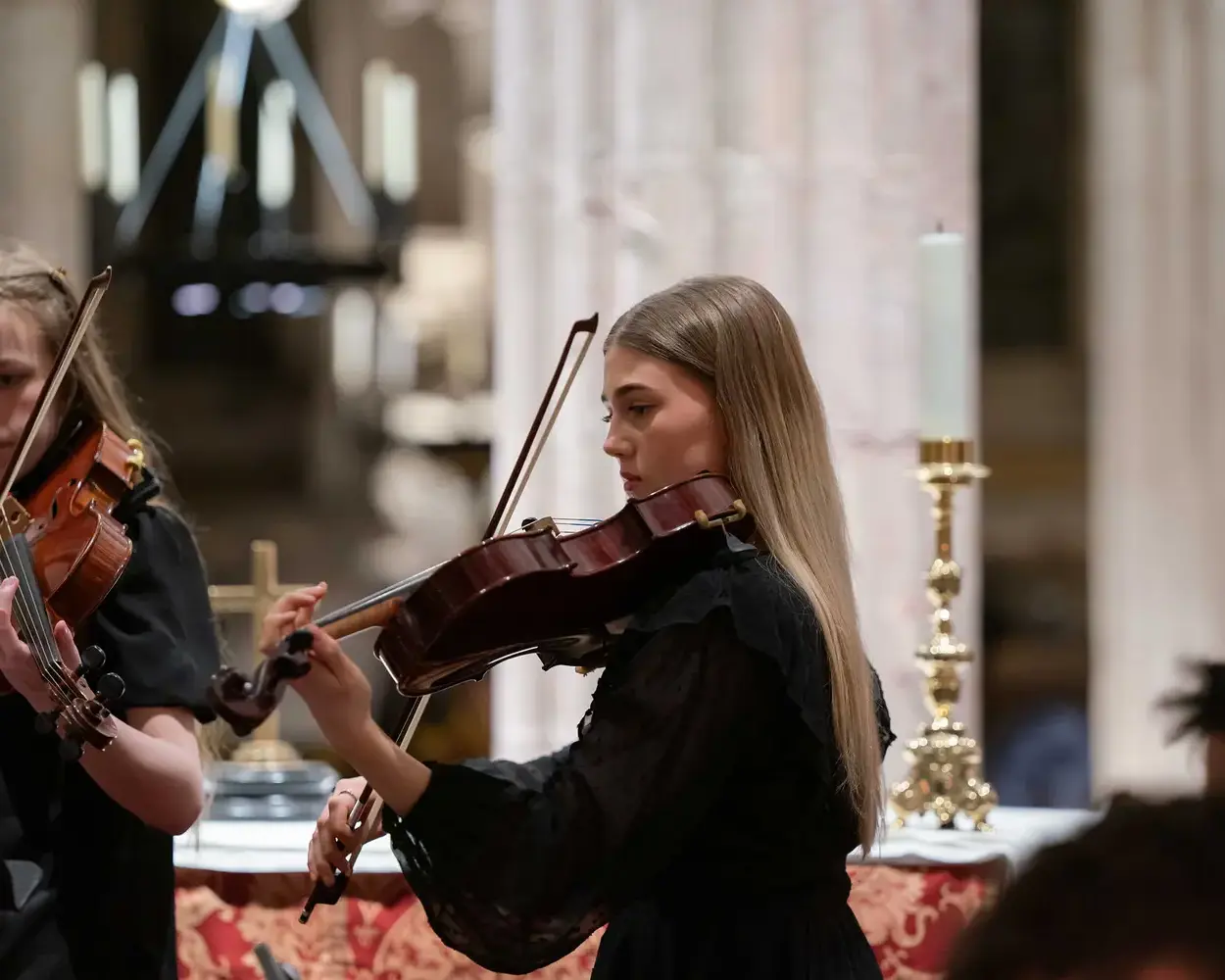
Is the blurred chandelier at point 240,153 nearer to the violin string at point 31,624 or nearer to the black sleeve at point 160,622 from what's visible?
the black sleeve at point 160,622

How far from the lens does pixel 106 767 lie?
1.52m

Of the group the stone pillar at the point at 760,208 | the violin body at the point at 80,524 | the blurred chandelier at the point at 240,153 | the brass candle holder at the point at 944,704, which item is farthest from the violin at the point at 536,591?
the blurred chandelier at the point at 240,153

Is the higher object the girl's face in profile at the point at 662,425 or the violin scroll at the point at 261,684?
the girl's face in profile at the point at 662,425

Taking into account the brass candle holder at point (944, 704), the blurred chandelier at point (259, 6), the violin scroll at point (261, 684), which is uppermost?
the blurred chandelier at point (259, 6)

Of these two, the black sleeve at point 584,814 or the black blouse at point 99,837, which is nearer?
the black sleeve at point 584,814

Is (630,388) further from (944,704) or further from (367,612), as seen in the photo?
(944,704)

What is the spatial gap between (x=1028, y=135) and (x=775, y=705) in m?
4.32

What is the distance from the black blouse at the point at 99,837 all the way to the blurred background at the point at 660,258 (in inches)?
38.1

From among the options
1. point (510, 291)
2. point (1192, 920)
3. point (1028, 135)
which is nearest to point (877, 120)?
point (510, 291)

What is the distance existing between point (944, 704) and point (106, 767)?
1.18 m

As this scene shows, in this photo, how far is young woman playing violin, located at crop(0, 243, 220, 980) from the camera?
61.6 inches

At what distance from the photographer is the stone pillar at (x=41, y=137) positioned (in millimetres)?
4395

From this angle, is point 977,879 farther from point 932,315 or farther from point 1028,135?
point 1028,135

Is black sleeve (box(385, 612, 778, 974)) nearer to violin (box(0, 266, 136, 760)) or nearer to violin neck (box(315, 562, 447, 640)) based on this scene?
violin neck (box(315, 562, 447, 640))
